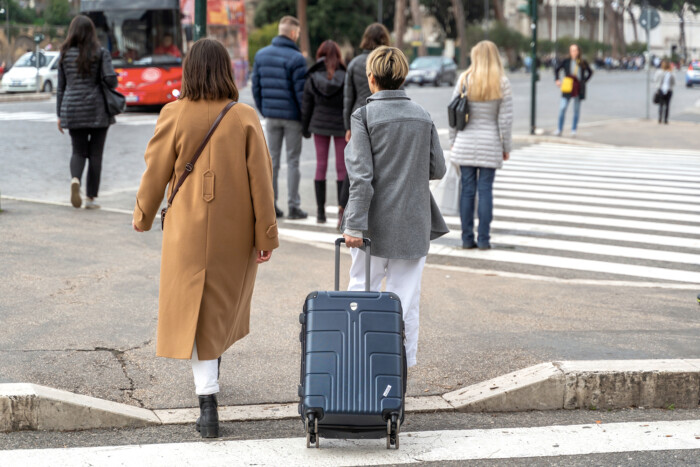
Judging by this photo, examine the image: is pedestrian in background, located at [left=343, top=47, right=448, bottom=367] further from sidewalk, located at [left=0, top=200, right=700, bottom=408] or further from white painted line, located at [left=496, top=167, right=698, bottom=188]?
white painted line, located at [left=496, top=167, right=698, bottom=188]

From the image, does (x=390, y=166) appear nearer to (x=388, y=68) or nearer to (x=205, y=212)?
(x=388, y=68)

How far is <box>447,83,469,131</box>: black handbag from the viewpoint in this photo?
873 centimetres

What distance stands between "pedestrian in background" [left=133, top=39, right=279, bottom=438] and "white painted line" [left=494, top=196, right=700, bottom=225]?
770cm

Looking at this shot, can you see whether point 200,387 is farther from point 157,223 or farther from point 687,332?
point 157,223

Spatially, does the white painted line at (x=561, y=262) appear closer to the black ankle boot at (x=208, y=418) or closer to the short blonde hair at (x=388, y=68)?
the short blonde hair at (x=388, y=68)

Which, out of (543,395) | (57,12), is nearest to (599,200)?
(543,395)

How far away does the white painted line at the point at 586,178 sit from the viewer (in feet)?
47.0

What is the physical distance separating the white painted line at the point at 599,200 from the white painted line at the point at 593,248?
2.31 meters

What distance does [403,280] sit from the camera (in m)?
5.12

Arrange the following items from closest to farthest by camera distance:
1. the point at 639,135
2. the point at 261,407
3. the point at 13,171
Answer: the point at 261,407, the point at 13,171, the point at 639,135

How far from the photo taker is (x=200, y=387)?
4.52m

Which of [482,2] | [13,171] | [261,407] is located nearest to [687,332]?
[261,407]

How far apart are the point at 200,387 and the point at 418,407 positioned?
1.12 metres

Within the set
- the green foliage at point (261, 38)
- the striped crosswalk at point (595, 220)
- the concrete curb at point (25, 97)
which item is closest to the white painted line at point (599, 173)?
the striped crosswalk at point (595, 220)
